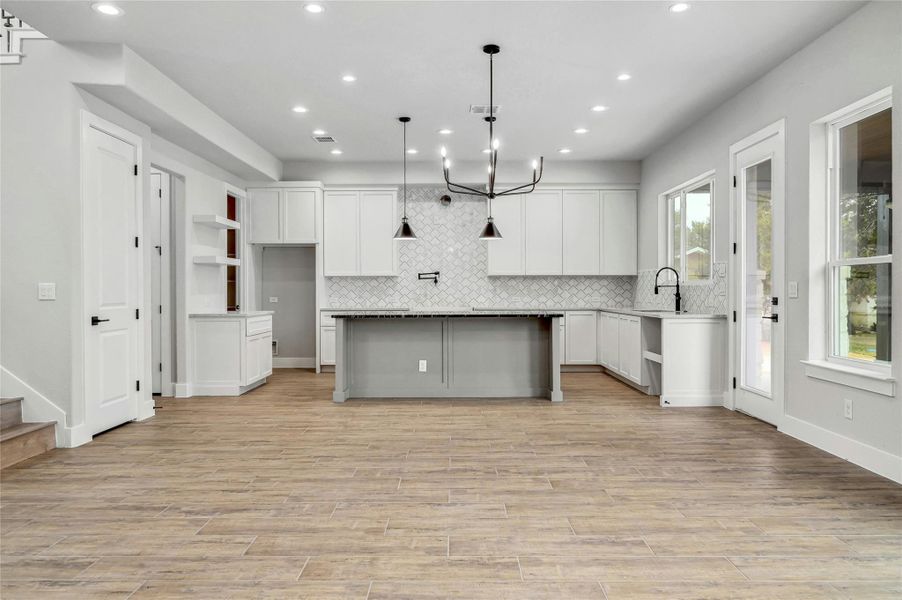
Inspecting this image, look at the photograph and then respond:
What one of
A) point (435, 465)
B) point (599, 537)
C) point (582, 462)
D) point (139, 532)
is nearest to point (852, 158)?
point (582, 462)

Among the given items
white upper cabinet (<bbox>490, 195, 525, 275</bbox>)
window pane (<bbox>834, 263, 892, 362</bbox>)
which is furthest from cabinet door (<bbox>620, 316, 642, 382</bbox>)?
window pane (<bbox>834, 263, 892, 362</bbox>)

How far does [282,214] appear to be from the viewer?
766cm

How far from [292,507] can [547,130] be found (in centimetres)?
503

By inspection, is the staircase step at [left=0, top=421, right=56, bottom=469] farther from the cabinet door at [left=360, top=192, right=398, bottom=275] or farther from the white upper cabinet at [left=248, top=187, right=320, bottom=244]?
the cabinet door at [left=360, top=192, right=398, bottom=275]

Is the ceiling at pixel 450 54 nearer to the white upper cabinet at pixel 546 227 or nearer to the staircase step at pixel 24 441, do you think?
the white upper cabinet at pixel 546 227

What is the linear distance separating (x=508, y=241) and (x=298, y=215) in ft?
10.2

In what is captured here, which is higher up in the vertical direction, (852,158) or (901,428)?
(852,158)

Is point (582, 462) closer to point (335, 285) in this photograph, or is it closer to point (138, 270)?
point (138, 270)

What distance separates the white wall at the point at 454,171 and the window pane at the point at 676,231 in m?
1.10

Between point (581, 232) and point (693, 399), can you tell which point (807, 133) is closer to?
point (693, 399)

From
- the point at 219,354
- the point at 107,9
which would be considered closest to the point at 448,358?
the point at 219,354

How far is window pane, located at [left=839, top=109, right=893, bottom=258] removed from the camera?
336 cm

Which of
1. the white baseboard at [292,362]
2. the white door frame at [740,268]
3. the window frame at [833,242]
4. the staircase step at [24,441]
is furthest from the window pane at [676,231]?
the staircase step at [24,441]

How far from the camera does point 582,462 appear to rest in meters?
3.51
